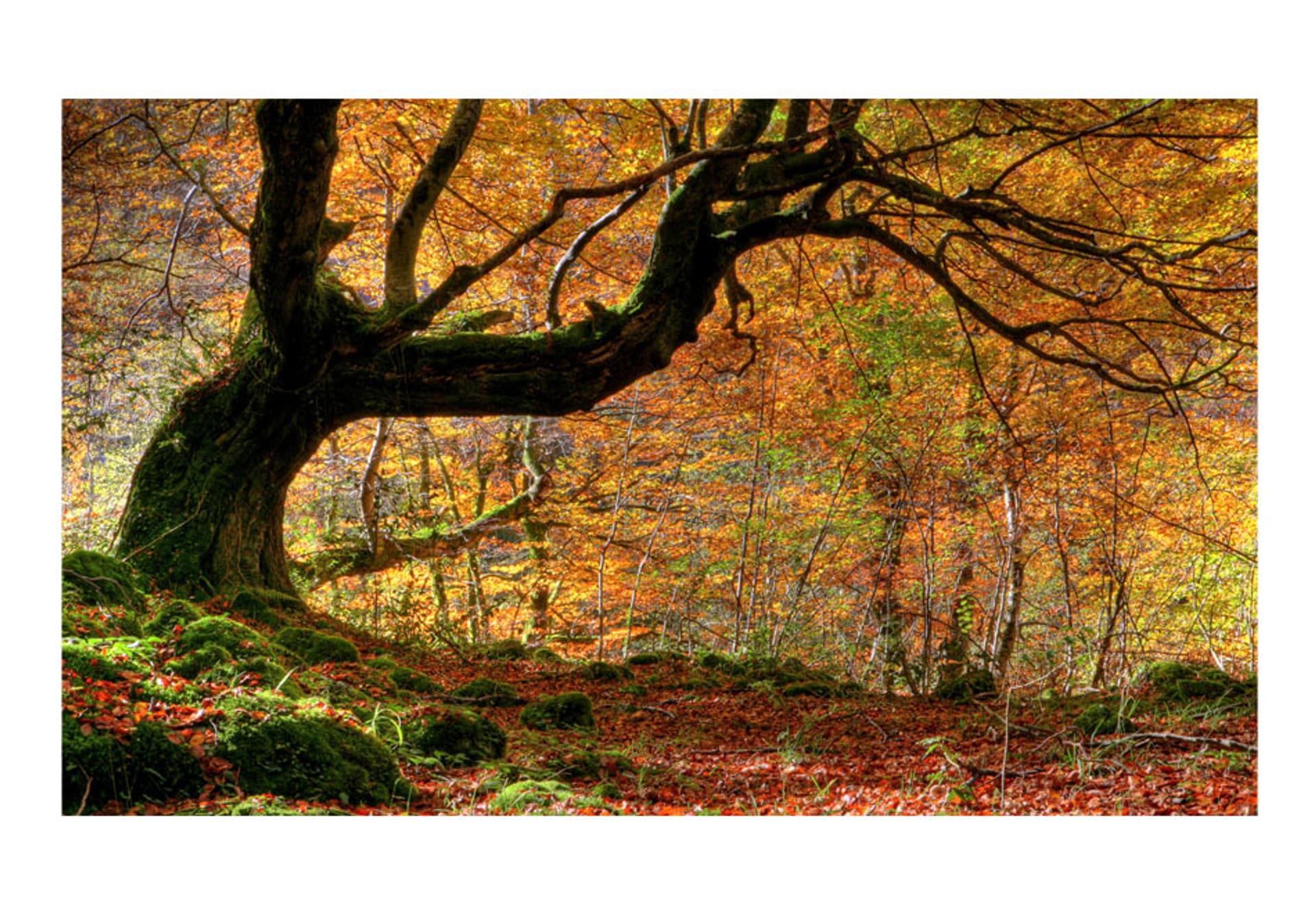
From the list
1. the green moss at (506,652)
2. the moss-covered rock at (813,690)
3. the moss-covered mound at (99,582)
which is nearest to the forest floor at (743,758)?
the moss-covered mound at (99,582)

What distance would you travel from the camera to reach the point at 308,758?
79.7 inches

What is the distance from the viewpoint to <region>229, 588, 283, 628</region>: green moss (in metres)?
3.46

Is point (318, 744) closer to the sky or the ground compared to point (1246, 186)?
closer to the ground

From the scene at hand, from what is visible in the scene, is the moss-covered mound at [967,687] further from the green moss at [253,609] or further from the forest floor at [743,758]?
the green moss at [253,609]

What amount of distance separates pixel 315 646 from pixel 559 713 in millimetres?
992

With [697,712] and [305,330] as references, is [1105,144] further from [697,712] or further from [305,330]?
[305,330]

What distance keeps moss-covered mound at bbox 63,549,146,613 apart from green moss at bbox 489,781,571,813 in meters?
1.59

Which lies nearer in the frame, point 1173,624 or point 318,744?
point 318,744

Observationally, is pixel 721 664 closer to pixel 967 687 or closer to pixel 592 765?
pixel 967 687

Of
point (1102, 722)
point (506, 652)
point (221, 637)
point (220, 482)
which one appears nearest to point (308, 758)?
point (221, 637)

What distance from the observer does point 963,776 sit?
2.56m

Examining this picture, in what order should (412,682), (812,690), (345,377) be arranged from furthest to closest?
(812,690) < (345,377) < (412,682)
